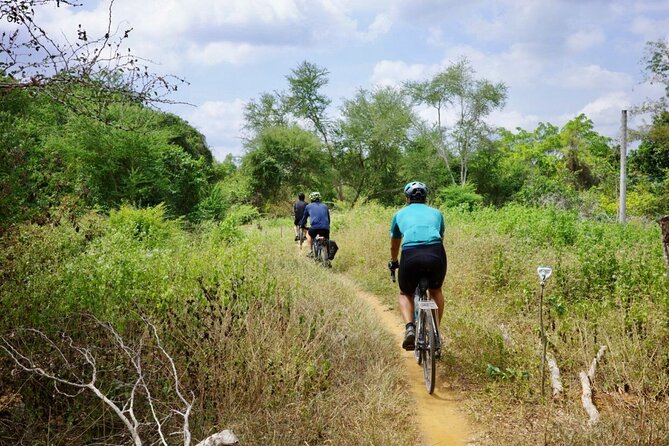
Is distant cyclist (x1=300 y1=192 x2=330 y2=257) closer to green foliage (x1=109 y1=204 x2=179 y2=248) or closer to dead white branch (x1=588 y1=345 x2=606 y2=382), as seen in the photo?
green foliage (x1=109 y1=204 x2=179 y2=248)

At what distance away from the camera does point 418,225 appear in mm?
5504

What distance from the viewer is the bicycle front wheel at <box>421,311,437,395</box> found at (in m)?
5.11

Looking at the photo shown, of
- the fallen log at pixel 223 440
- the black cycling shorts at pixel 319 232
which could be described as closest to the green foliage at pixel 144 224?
the black cycling shorts at pixel 319 232

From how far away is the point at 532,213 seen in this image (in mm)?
13656

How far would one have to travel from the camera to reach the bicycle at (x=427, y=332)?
5152 mm

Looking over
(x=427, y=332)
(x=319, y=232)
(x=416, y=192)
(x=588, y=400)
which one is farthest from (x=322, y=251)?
(x=588, y=400)

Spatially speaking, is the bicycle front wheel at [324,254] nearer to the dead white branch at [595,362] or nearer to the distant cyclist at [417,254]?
the distant cyclist at [417,254]

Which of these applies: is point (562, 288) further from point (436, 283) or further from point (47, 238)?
point (47, 238)

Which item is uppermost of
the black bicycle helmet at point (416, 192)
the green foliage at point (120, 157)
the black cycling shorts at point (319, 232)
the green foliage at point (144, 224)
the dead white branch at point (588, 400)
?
the green foliage at point (120, 157)

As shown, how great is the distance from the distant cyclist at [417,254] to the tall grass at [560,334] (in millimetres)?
887

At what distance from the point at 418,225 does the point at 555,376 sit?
202 centimetres

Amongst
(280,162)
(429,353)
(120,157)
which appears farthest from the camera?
(280,162)

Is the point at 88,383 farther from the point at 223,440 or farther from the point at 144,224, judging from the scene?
the point at 144,224

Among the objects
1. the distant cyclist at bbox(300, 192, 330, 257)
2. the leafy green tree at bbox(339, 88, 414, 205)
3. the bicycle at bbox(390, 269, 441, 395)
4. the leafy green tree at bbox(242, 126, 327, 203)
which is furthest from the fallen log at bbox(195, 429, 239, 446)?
the leafy green tree at bbox(339, 88, 414, 205)
